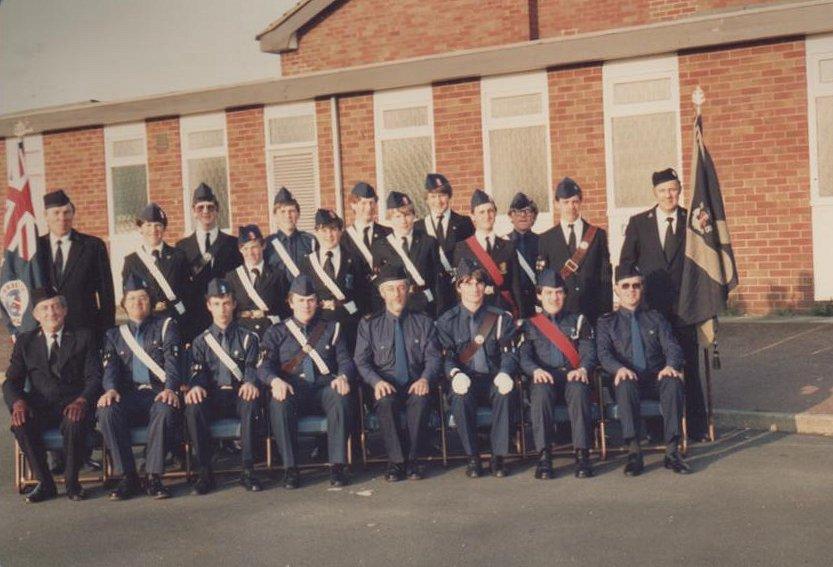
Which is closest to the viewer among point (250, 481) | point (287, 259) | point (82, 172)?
point (250, 481)

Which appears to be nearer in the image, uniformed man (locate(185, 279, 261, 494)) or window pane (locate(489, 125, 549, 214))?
uniformed man (locate(185, 279, 261, 494))

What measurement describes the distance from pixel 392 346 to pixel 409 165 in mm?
8502

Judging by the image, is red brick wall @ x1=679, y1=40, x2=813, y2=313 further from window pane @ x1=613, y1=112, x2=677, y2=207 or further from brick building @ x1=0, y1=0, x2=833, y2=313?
window pane @ x1=613, y1=112, x2=677, y2=207

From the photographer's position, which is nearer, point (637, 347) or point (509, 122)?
point (637, 347)

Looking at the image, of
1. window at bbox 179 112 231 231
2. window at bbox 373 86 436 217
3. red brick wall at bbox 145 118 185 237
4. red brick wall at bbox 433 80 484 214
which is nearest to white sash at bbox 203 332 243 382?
red brick wall at bbox 433 80 484 214

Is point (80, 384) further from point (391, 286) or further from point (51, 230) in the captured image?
point (391, 286)

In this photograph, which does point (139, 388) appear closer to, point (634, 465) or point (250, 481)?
point (250, 481)

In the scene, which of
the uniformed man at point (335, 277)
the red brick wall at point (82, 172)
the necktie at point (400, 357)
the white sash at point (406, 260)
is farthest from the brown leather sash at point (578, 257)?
the red brick wall at point (82, 172)

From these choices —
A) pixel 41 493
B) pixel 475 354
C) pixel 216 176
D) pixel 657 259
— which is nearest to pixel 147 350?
pixel 41 493

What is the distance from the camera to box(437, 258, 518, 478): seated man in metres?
7.68

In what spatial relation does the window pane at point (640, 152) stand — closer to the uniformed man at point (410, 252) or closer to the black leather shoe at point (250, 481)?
the uniformed man at point (410, 252)

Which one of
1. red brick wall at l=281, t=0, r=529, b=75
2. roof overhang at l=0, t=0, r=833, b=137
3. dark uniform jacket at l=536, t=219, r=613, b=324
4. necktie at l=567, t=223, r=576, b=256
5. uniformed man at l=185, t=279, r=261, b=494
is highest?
red brick wall at l=281, t=0, r=529, b=75

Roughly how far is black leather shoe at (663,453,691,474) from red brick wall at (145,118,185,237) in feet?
40.8

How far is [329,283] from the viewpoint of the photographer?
8797 mm
